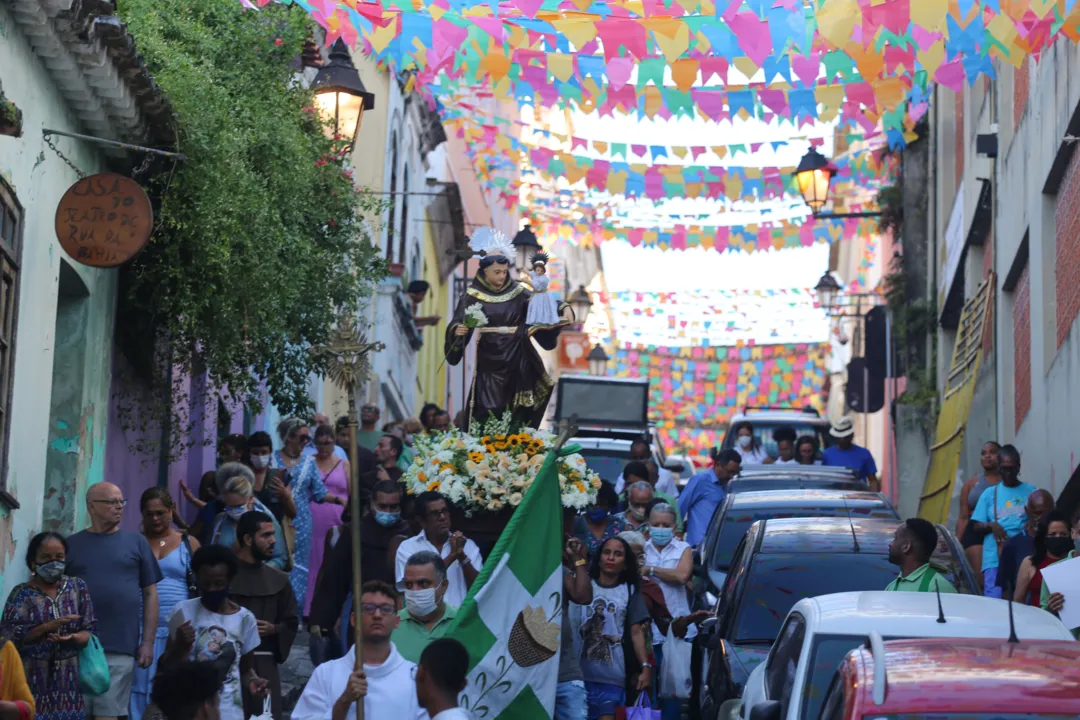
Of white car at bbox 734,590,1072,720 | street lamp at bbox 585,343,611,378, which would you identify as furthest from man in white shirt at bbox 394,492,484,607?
street lamp at bbox 585,343,611,378

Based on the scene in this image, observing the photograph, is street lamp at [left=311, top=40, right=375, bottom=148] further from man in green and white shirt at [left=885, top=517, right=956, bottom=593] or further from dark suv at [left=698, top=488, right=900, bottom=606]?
man in green and white shirt at [left=885, top=517, right=956, bottom=593]

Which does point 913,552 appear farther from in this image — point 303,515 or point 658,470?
point 658,470

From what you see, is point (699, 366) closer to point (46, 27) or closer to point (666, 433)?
point (666, 433)

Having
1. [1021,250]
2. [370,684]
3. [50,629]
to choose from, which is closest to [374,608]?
[370,684]

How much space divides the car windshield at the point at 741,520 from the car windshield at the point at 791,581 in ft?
Answer: 8.74

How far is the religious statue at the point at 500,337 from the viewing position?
13.9m

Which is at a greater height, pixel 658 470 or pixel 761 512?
pixel 658 470

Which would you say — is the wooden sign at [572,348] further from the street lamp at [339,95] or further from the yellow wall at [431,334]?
the street lamp at [339,95]

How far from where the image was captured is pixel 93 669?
33.1ft

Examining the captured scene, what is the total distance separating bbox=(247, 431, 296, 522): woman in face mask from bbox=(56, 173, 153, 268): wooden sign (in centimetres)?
348

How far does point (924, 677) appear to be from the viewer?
250 inches

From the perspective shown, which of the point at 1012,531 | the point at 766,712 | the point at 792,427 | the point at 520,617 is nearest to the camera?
the point at 766,712

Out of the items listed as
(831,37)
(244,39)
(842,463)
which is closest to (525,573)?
(831,37)

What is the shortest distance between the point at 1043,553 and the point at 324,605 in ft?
16.7
